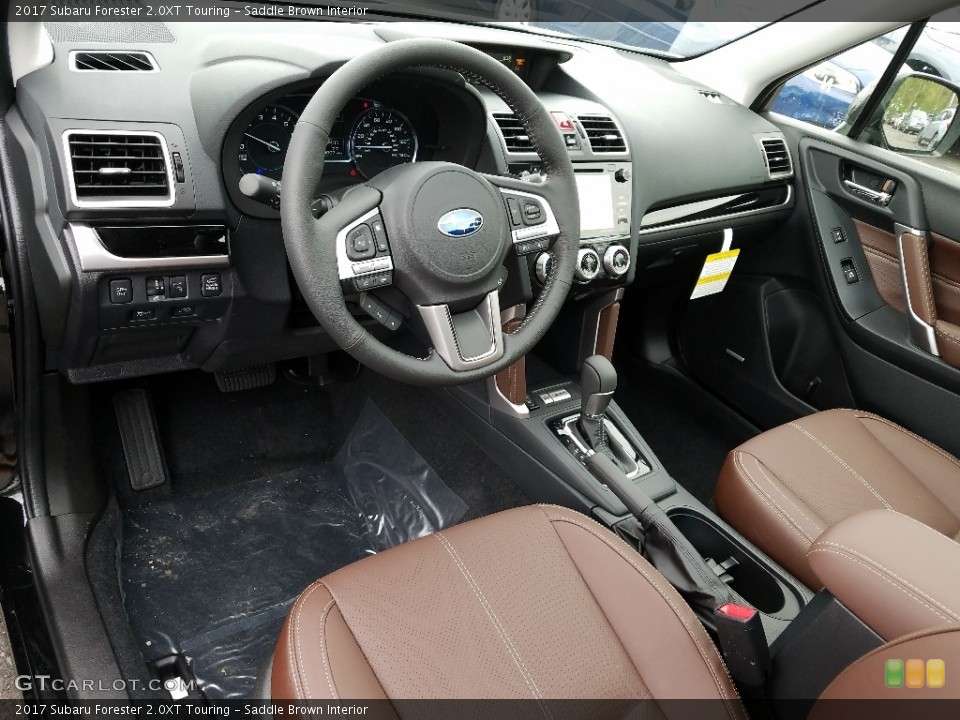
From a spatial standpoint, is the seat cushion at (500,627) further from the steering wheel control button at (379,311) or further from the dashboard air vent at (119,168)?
the dashboard air vent at (119,168)

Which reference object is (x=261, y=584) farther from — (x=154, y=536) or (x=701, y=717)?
(x=701, y=717)

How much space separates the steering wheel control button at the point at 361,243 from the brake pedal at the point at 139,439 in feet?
3.76

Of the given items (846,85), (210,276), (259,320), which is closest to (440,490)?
(259,320)

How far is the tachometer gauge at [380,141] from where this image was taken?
164 centimetres

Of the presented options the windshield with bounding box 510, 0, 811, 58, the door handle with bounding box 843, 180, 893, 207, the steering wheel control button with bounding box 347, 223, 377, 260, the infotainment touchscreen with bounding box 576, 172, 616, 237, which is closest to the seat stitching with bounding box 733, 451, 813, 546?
the infotainment touchscreen with bounding box 576, 172, 616, 237

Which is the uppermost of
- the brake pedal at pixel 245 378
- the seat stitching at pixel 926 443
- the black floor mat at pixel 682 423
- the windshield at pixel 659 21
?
the windshield at pixel 659 21

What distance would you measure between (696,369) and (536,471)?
121 centimetres

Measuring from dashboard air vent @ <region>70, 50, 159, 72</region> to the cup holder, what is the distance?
1.46m

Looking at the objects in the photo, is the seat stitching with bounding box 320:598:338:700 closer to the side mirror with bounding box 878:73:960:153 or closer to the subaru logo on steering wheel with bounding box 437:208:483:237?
the subaru logo on steering wheel with bounding box 437:208:483:237

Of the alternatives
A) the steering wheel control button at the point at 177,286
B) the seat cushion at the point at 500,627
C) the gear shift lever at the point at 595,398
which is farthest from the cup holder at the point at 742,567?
the steering wheel control button at the point at 177,286

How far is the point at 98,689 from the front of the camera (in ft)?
4.75

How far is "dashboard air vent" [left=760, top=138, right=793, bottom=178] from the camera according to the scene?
243 cm

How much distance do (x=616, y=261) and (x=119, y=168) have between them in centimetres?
116

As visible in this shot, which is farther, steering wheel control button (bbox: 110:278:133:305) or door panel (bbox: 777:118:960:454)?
door panel (bbox: 777:118:960:454)
